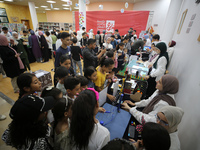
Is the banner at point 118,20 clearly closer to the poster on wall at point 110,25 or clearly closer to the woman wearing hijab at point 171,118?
the poster on wall at point 110,25

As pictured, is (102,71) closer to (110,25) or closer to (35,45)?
(35,45)

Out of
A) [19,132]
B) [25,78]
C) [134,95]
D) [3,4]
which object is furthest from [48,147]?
[3,4]

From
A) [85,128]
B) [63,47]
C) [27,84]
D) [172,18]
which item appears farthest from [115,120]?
[172,18]

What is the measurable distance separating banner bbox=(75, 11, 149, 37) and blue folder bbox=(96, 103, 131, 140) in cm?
844

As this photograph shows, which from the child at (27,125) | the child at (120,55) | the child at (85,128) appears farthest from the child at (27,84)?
the child at (120,55)

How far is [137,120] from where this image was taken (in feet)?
4.43

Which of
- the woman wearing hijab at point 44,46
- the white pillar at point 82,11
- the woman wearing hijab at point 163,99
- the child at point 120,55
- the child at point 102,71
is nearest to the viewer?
the woman wearing hijab at point 163,99

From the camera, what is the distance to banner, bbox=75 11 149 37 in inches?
306

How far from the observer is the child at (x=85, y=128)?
79 cm

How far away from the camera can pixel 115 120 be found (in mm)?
1312

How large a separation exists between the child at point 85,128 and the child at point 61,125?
0.08 metres

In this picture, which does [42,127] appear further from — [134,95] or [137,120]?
[134,95]

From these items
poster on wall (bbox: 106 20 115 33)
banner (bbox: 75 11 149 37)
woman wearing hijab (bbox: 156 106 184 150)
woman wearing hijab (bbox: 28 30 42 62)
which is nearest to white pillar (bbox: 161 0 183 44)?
banner (bbox: 75 11 149 37)

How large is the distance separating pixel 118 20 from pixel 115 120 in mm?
8765
